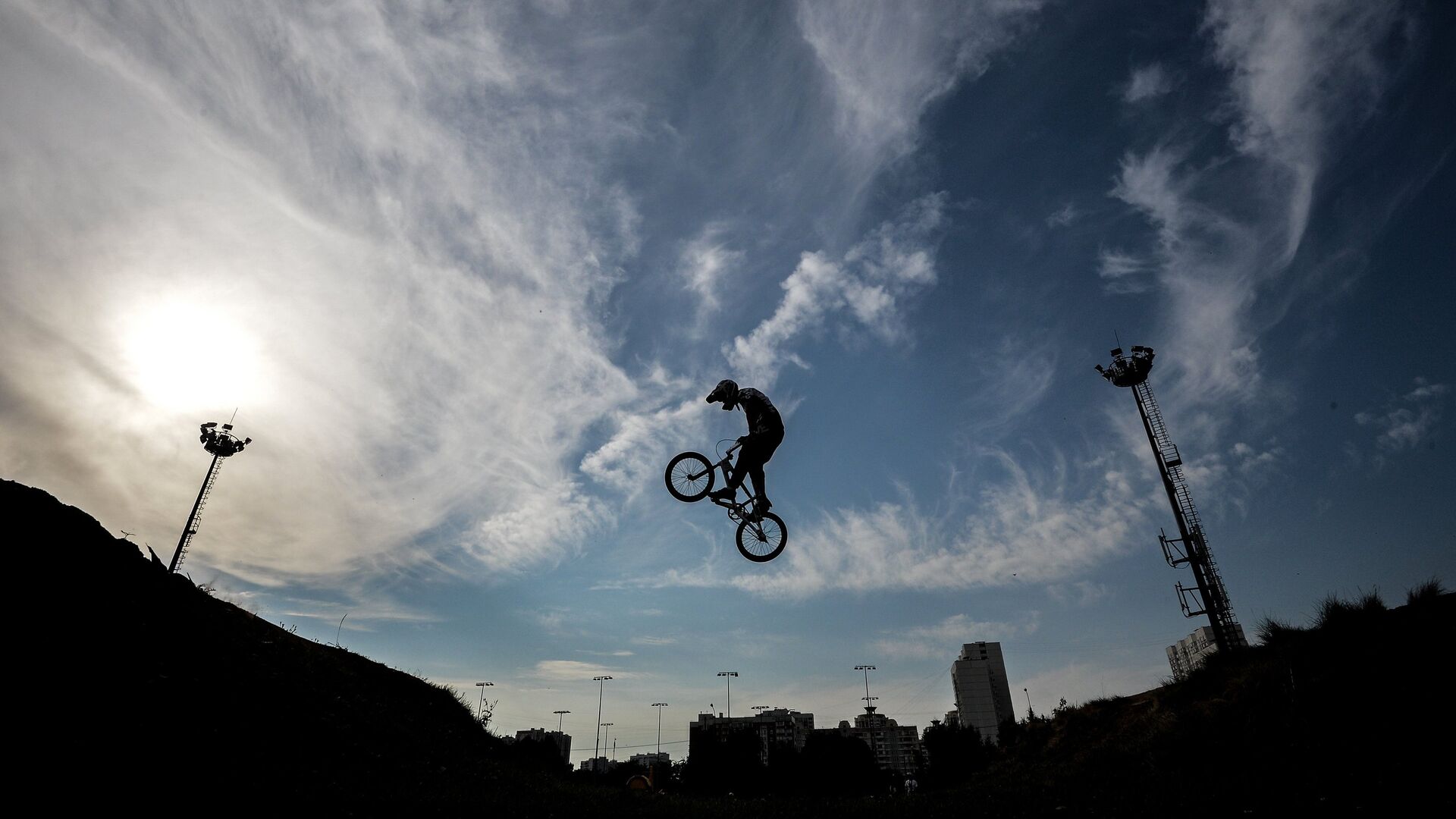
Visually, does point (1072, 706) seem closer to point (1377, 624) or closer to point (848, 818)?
point (1377, 624)

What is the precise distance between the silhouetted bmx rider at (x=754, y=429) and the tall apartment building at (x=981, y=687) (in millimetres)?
156909

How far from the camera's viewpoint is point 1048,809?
12.9 meters

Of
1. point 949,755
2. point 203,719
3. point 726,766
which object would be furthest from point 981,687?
point 203,719

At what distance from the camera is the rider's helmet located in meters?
16.4

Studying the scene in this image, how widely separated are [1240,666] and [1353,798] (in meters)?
10.8

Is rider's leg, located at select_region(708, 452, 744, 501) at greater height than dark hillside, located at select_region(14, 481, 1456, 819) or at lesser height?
greater

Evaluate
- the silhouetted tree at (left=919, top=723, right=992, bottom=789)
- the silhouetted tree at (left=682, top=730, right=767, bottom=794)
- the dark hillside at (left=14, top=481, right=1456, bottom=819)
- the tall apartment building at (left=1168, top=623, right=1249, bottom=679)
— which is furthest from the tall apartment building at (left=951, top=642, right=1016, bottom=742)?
the dark hillside at (left=14, top=481, right=1456, bottom=819)

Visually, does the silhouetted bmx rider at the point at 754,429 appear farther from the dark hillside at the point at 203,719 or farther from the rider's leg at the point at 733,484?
the dark hillside at the point at 203,719

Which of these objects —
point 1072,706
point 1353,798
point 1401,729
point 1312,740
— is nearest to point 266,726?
point 1353,798

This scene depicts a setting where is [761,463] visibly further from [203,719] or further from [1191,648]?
[1191,648]

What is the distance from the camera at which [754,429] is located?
16.3m

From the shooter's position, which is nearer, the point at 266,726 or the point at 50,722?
the point at 50,722

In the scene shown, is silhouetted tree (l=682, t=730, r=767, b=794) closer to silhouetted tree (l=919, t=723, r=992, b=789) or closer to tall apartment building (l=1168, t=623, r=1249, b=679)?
silhouetted tree (l=919, t=723, r=992, b=789)

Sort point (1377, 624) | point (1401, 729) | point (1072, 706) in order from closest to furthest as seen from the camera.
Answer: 1. point (1401, 729)
2. point (1377, 624)
3. point (1072, 706)
